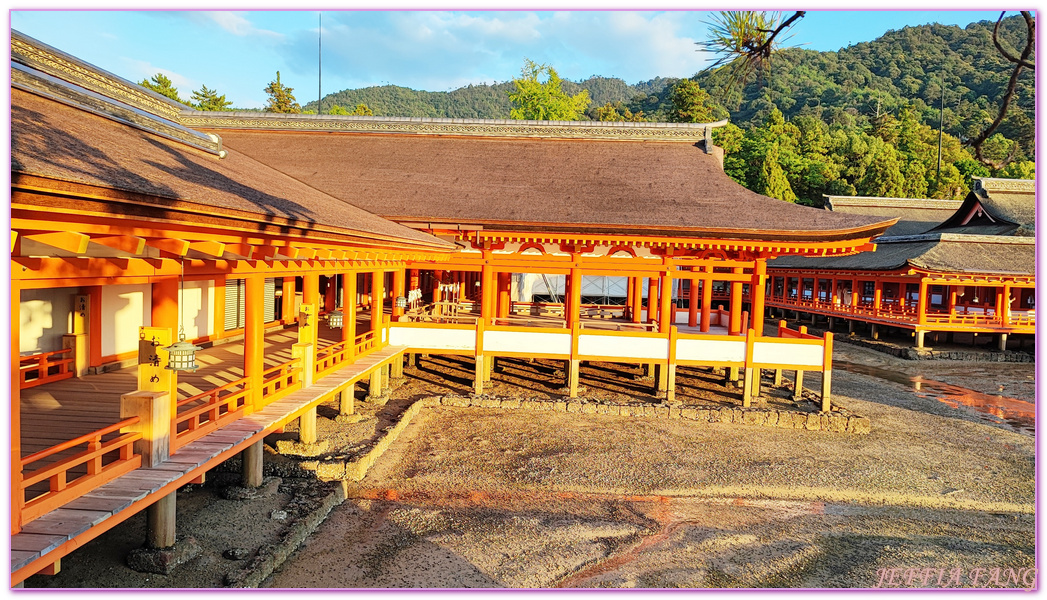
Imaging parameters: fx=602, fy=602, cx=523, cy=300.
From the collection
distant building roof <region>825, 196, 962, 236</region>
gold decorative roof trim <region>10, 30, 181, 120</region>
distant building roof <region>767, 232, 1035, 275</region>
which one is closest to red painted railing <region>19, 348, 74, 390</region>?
gold decorative roof trim <region>10, 30, 181, 120</region>

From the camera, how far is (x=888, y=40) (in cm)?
13038

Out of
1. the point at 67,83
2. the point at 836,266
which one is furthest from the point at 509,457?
the point at 836,266

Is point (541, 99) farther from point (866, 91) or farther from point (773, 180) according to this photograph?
point (866, 91)

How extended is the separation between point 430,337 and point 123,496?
28.8ft

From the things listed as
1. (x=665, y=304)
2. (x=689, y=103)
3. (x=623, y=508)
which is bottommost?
(x=623, y=508)

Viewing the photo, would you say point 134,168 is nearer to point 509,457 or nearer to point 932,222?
point 509,457

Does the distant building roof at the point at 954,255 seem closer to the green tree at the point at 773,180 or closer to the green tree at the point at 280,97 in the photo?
the green tree at the point at 773,180

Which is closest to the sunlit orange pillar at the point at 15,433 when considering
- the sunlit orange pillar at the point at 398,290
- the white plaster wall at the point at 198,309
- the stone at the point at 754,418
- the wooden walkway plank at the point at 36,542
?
the wooden walkway plank at the point at 36,542

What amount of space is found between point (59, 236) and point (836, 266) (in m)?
31.7

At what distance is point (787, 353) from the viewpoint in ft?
42.8

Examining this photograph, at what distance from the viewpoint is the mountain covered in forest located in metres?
83.4

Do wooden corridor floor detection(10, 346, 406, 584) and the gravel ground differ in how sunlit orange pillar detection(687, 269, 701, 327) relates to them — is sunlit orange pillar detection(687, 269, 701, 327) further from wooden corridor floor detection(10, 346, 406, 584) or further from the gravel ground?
wooden corridor floor detection(10, 346, 406, 584)

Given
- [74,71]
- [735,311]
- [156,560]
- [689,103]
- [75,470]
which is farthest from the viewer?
[689,103]

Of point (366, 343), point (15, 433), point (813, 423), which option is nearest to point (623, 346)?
point (813, 423)
